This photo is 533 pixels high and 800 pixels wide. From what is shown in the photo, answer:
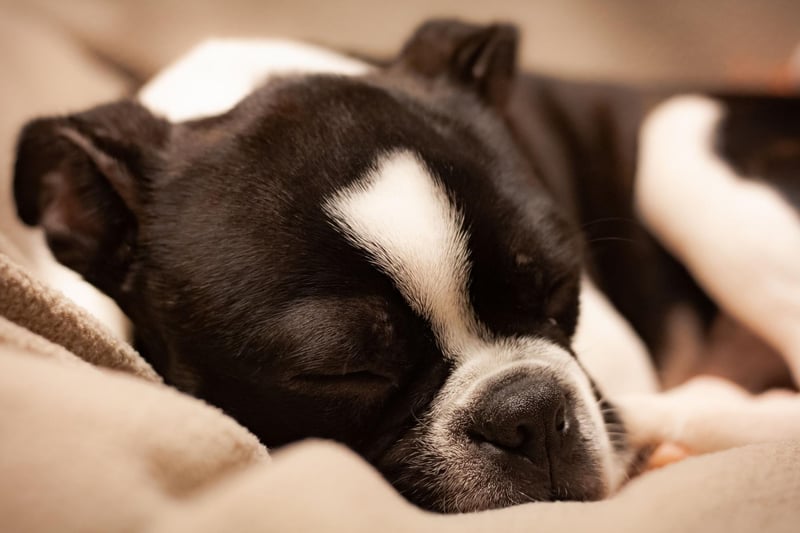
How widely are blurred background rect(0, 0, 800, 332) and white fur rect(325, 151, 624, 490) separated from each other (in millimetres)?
1197

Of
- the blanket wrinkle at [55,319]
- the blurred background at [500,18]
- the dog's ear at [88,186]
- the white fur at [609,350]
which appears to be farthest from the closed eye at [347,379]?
the blurred background at [500,18]

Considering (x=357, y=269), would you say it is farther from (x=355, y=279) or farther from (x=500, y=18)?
(x=500, y=18)

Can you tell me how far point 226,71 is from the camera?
172 centimetres

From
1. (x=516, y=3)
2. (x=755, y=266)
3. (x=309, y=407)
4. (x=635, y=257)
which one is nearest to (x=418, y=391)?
(x=309, y=407)

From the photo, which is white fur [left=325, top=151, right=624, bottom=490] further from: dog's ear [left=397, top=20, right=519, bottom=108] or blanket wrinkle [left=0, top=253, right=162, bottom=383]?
dog's ear [left=397, top=20, right=519, bottom=108]

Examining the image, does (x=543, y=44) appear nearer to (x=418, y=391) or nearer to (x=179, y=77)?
(x=179, y=77)

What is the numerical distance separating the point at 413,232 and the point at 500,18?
1483mm

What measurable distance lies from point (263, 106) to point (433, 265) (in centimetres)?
40

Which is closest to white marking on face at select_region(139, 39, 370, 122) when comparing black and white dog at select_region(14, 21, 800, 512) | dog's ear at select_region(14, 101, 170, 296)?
black and white dog at select_region(14, 21, 800, 512)

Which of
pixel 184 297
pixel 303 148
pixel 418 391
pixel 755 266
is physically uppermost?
pixel 303 148

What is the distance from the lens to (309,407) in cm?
107

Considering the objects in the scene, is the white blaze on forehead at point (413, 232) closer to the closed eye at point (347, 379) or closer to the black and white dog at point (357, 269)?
the black and white dog at point (357, 269)

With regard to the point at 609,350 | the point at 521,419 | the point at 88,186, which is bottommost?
the point at 609,350

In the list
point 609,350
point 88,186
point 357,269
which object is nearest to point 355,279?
point 357,269
